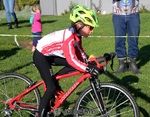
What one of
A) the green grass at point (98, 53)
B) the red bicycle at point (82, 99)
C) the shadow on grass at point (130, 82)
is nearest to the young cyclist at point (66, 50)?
the red bicycle at point (82, 99)

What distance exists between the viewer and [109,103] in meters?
5.52

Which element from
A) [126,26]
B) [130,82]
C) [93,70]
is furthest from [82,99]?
[126,26]

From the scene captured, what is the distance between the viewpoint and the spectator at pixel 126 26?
726cm

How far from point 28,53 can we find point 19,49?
586 mm

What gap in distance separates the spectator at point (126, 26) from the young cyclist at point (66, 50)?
105 inches

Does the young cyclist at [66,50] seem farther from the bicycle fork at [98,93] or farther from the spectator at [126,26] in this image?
the spectator at [126,26]

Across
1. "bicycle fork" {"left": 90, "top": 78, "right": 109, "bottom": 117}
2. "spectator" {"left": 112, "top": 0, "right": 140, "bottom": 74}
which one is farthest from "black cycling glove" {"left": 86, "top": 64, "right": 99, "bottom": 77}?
"spectator" {"left": 112, "top": 0, "right": 140, "bottom": 74}

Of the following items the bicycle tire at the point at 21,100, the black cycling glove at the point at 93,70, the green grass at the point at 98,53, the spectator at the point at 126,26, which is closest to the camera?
the black cycling glove at the point at 93,70

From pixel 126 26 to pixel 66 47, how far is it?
3225mm

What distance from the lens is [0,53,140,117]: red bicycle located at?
15.1ft

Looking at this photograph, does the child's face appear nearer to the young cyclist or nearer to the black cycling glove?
the young cyclist

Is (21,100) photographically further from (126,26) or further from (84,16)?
(126,26)

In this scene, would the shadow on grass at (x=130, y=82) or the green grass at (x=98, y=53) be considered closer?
the shadow on grass at (x=130, y=82)

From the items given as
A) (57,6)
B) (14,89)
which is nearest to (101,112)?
(14,89)
